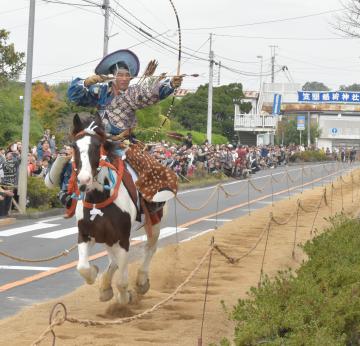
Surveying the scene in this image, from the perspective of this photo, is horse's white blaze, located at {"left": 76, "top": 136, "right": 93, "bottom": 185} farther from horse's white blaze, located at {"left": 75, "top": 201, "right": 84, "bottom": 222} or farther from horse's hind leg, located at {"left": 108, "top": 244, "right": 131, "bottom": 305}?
horse's hind leg, located at {"left": 108, "top": 244, "right": 131, "bottom": 305}

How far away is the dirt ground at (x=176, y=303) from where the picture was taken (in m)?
8.30

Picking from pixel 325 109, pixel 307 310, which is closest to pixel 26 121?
pixel 307 310

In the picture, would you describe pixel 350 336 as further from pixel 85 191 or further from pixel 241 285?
pixel 241 285

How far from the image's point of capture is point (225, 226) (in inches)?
784

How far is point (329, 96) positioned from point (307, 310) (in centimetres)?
8202

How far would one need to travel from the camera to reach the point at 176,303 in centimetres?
1032

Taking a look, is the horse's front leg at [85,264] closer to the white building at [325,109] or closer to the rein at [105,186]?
the rein at [105,186]

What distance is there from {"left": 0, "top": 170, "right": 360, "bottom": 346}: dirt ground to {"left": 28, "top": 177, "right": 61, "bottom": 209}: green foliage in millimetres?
6154

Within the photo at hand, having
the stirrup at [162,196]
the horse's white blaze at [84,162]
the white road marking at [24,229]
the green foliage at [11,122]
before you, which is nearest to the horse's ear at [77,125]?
the horse's white blaze at [84,162]

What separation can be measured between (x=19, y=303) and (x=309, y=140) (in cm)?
7316

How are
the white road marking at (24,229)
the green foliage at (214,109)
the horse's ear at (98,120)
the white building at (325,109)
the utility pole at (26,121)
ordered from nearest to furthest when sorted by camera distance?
the horse's ear at (98,120) → the white road marking at (24,229) → the utility pole at (26,121) → the green foliage at (214,109) → the white building at (325,109)

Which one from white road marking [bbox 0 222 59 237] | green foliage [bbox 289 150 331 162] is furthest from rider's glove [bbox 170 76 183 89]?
green foliage [bbox 289 150 331 162]

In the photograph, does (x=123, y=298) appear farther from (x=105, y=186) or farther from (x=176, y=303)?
(x=105, y=186)

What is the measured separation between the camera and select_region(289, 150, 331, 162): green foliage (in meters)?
68.4
